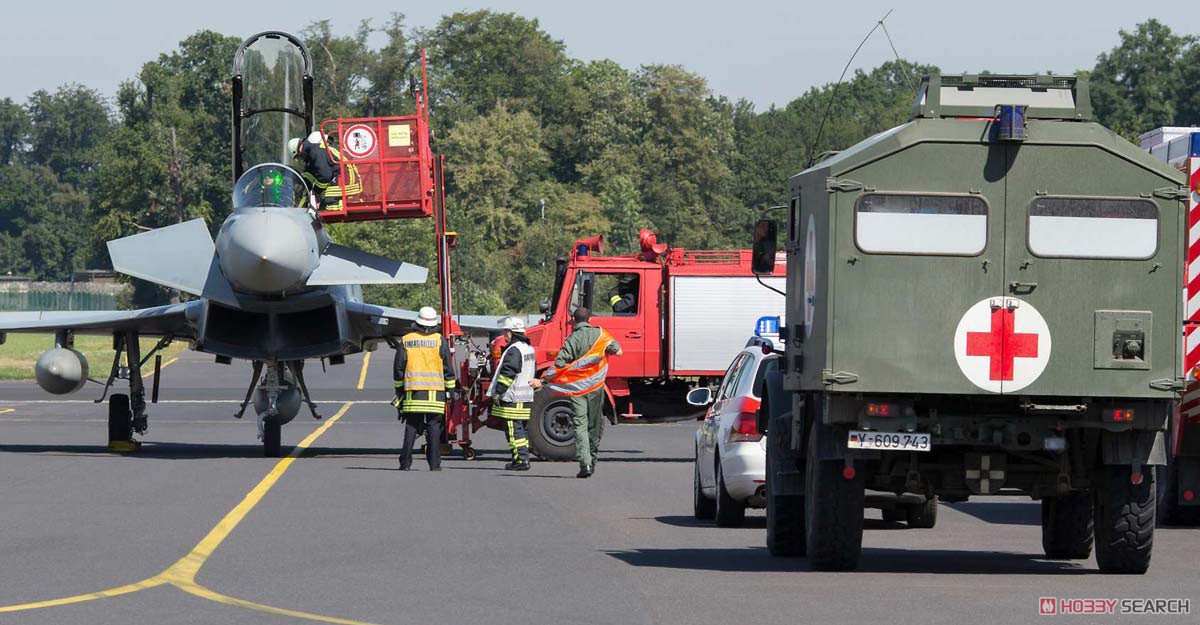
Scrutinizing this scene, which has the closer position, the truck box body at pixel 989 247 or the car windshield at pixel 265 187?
→ the truck box body at pixel 989 247

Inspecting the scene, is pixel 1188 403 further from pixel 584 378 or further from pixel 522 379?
pixel 522 379

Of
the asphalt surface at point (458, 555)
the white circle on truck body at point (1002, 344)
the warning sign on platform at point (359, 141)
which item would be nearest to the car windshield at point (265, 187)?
the warning sign on platform at point (359, 141)

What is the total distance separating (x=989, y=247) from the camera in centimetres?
1138

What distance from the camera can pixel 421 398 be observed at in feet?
71.2

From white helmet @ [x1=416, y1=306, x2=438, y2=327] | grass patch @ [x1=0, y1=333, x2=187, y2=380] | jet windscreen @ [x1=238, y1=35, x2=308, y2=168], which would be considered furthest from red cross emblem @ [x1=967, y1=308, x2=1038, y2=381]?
grass patch @ [x1=0, y1=333, x2=187, y2=380]

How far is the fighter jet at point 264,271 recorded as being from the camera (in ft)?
73.7

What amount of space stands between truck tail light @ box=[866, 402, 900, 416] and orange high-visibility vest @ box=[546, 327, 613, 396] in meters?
9.85

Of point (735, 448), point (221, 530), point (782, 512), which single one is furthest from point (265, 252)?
point (782, 512)

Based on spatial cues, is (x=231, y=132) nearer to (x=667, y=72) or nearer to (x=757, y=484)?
(x=757, y=484)

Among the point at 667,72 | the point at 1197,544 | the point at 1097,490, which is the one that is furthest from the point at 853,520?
the point at 667,72

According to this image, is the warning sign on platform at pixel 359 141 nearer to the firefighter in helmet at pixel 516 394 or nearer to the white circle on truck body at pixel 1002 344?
the firefighter in helmet at pixel 516 394

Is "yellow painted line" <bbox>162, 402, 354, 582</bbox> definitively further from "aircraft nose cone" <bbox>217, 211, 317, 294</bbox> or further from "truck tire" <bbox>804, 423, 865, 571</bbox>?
"truck tire" <bbox>804, 423, 865, 571</bbox>

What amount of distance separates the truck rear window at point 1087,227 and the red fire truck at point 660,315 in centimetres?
1396

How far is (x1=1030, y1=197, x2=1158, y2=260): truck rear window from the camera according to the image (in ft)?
37.3
